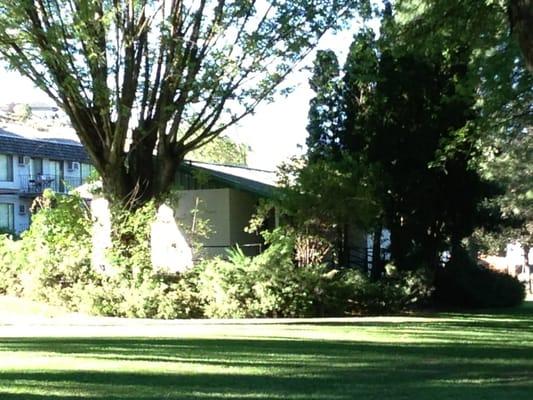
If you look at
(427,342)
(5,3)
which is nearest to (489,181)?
(427,342)

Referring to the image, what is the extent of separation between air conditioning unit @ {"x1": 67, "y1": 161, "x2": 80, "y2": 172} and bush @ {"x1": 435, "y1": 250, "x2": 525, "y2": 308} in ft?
102

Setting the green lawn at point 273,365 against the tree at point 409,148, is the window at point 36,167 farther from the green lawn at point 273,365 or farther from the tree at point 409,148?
the green lawn at point 273,365

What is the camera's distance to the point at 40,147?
51344 mm

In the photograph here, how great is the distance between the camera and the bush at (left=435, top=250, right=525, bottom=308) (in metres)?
29.8

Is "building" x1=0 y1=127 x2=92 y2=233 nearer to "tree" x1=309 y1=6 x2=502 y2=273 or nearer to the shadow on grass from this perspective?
"tree" x1=309 y1=6 x2=502 y2=273

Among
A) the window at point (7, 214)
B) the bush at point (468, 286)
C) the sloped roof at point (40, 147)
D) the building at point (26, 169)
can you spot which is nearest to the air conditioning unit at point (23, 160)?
the building at point (26, 169)

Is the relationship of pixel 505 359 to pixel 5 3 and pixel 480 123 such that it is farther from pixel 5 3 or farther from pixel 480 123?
pixel 5 3

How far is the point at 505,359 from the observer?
41.8ft

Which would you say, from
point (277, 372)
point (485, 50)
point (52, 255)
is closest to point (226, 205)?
point (52, 255)

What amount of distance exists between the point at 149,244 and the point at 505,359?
13113mm

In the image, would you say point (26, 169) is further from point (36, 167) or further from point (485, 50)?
point (485, 50)

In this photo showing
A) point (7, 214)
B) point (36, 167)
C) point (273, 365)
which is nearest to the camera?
point (273, 365)

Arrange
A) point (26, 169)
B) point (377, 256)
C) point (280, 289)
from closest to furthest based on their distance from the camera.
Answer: point (280, 289) < point (377, 256) < point (26, 169)

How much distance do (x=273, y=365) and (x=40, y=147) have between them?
1673 inches
